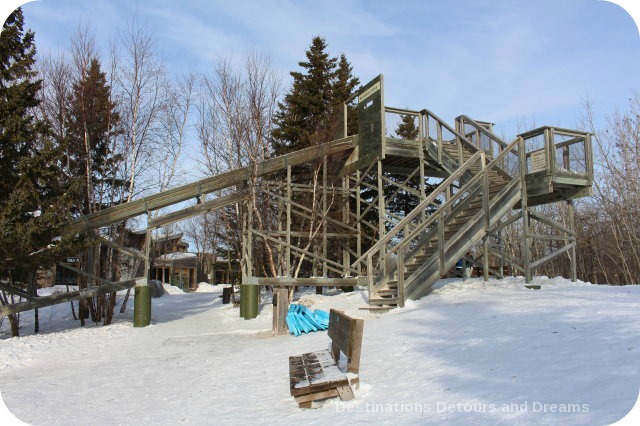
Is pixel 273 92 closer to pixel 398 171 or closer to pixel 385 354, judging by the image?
pixel 398 171

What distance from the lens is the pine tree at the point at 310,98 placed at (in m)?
22.8

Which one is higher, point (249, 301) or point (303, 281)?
point (303, 281)

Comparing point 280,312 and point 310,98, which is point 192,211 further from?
point 310,98

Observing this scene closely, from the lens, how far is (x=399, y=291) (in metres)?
9.52

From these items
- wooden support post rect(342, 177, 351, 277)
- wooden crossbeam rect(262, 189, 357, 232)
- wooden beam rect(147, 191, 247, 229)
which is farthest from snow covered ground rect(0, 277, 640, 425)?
wooden support post rect(342, 177, 351, 277)

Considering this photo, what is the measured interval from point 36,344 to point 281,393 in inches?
285

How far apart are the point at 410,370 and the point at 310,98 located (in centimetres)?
2056

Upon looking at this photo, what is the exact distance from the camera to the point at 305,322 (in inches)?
402

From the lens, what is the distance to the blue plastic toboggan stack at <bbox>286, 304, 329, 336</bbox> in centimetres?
989

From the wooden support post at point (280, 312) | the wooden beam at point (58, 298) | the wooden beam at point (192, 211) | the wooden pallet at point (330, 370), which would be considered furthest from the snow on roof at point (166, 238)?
the wooden pallet at point (330, 370)

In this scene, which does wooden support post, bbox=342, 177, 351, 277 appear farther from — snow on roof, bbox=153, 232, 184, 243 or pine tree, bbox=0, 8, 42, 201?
snow on roof, bbox=153, 232, 184, 243

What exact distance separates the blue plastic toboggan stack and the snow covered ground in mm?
429

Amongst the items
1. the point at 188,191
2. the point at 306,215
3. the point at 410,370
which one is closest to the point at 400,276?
the point at 410,370

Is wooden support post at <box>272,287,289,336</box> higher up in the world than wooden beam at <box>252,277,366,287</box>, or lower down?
lower down
